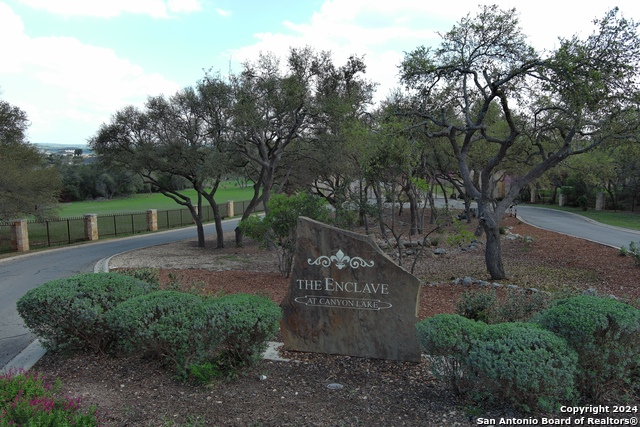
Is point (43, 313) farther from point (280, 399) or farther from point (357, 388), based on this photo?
point (357, 388)

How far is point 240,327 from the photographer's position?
4.82m

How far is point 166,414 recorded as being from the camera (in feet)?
13.8

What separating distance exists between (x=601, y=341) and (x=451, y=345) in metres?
1.34

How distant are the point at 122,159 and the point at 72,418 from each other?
18876 millimetres

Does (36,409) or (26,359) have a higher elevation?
(36,409)

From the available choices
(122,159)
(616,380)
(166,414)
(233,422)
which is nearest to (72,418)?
(166,414)

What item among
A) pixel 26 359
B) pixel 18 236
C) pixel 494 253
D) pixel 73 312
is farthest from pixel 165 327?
pixel 18 236

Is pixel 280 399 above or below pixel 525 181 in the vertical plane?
below

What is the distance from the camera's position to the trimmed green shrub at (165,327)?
4.90m

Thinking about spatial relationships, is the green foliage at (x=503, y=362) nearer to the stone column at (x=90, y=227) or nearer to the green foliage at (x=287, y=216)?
the green foliage at (x=287, y=216)

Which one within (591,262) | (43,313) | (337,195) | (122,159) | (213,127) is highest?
(213,127)

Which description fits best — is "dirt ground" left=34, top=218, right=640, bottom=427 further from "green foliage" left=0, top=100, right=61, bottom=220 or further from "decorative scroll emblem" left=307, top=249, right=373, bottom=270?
"green foliage" left=0, top=100, right=61, bottom=220

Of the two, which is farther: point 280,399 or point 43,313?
point 43,313

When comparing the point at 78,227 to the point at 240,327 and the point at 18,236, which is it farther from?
the point at 240,327
